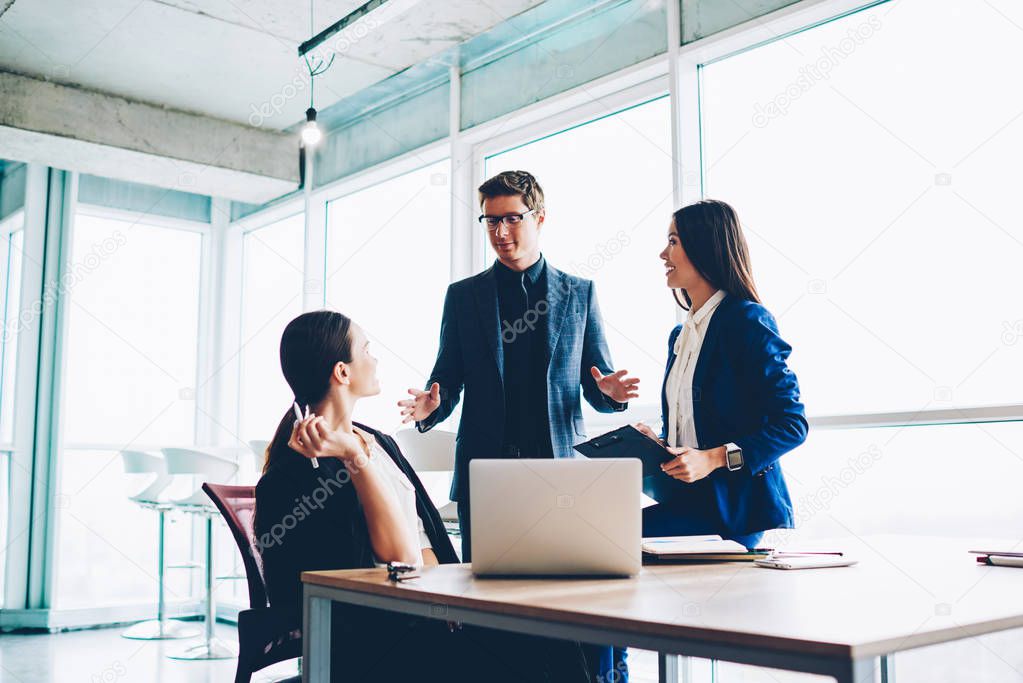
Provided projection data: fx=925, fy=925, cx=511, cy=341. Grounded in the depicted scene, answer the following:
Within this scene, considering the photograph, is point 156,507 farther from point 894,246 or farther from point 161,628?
point 894,246

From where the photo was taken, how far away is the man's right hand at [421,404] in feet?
7.70

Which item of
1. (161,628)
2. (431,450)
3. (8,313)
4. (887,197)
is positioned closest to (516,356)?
(887,197)

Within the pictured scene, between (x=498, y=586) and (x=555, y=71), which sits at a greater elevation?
(x=555, y=71)

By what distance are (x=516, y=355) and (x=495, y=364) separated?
0.23ft

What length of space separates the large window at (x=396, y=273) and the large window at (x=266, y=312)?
1.48ft

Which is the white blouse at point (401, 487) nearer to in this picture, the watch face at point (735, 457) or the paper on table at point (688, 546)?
the paper on table at point (688, 546)

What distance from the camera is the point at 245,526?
2.20 m

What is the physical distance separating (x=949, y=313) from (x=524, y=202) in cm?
144

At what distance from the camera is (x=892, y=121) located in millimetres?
3113

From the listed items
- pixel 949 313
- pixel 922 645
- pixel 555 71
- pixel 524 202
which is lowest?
pixel 922 645

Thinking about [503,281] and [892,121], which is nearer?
[503,281]

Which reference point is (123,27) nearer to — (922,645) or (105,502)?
(105,502)

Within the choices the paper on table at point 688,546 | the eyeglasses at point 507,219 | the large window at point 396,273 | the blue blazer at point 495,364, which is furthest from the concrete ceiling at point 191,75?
the paper on table at point 688,546

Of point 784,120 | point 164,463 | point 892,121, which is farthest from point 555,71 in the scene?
point 164,463
